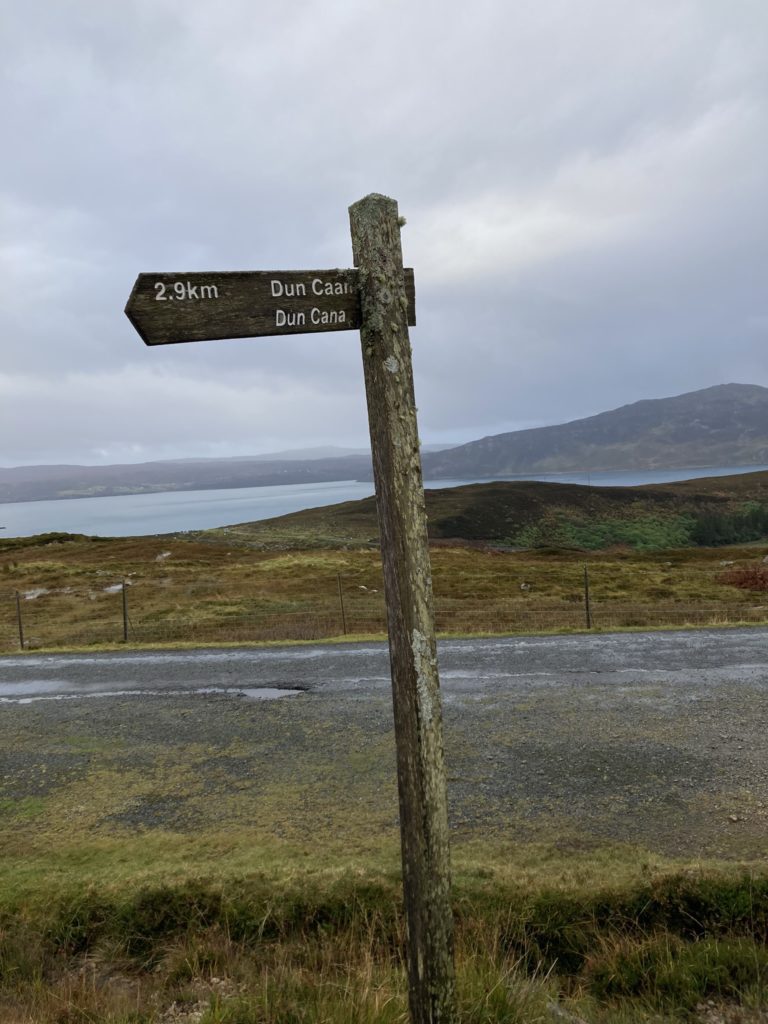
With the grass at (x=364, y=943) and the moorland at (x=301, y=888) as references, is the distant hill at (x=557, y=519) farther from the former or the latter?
the grass at (x=364, y=943)

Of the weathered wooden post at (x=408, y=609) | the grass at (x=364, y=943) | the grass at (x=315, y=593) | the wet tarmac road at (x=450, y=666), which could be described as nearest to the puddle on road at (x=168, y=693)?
the wet tarmac road at (x=450, y=666)

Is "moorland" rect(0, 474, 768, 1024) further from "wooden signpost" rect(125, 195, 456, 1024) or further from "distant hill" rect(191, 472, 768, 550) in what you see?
"distant hill" rect(191, 472, 768, 550)

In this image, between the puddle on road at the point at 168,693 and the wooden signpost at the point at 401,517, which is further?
the puddle on road at the point at 168,693

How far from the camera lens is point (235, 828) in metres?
7.19

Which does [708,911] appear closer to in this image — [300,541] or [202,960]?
[202,960]

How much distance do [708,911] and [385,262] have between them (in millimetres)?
5645

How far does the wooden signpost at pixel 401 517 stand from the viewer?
3506 millimetres

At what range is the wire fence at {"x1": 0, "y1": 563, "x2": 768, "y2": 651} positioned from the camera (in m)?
20.9

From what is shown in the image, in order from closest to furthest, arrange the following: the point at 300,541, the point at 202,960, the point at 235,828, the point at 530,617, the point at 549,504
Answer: the point at 202,960
the point at 235,828
the point at 530,617
the point at 300,541
the point at 549,504

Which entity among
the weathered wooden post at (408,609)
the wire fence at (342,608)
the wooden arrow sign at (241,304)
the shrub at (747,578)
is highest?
the wooden arrow sign at (241,304)

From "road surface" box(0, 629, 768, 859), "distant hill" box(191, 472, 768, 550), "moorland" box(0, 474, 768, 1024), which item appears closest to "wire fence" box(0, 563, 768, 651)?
"road surface" box(0, 629, 768, 859)

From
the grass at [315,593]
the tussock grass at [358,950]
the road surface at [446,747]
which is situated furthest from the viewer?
the grass at [315,593]

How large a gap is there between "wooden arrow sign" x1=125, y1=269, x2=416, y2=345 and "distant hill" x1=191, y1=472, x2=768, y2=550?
59105mm

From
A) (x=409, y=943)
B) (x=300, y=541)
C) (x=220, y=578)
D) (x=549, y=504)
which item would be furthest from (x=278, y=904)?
(x=549, y=504)
